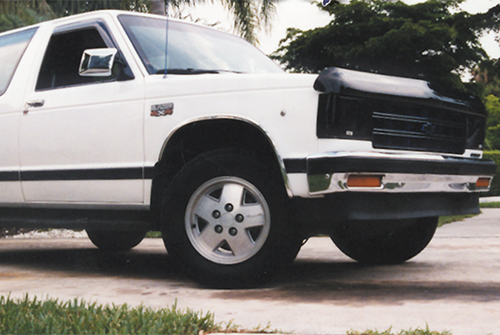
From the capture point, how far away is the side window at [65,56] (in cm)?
512

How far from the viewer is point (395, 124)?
409 cm

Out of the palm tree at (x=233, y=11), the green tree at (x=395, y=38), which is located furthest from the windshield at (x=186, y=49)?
the green tree at (x=395, y=38)

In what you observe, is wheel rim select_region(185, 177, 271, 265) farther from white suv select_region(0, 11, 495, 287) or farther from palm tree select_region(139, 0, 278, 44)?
palm tree select_region(139, 0, 278, 44)

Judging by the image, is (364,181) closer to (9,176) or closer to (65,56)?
(65,56)

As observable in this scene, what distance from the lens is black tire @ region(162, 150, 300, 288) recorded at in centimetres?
402

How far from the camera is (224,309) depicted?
349cm

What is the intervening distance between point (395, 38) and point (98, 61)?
2643cm

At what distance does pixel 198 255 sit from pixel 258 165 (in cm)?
72

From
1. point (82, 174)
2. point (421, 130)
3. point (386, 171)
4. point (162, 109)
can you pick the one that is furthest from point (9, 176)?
point (421, 130)

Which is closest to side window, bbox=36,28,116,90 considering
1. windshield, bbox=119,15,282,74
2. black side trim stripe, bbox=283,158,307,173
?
windshield, bbox=119,15,282,74

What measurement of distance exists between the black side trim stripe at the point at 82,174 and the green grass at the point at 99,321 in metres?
1.42

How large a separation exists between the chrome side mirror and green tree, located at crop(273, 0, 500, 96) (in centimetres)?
2335

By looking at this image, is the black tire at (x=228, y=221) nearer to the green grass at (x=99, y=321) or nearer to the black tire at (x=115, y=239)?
the green grass at (x=99, y=321)

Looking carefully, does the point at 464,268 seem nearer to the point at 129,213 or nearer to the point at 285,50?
the point at 129,213
